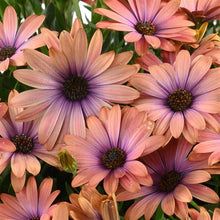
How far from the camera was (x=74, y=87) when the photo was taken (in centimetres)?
52

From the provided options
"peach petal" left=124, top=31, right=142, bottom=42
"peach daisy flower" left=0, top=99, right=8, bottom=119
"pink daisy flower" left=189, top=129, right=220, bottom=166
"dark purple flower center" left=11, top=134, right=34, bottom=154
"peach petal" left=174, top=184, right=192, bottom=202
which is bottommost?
"peach petal" left=174, top=184, right=192, bottom=202

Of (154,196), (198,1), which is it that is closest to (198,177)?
(154,196)

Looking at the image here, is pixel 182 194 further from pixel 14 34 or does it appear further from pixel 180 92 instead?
pixel 14 34

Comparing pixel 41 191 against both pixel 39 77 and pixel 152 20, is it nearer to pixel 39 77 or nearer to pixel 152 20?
pixel 39 77

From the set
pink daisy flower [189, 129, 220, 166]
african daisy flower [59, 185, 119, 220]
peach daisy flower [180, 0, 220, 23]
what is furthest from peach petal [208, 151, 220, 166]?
peach daisy flower [180, 0, 220, 23]

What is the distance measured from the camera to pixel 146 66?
0.55m

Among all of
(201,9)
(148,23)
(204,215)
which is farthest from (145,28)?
(204,215)

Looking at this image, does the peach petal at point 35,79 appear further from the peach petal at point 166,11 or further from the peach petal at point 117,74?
the peach petal at point 166,11

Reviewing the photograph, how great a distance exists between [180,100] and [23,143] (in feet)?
0.52

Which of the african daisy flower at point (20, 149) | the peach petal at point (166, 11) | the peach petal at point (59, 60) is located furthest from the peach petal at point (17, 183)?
the peach petal at point (166, 11)

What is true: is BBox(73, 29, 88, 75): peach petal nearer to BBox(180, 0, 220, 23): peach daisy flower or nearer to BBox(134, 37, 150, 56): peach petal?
BBox(134, 37, 150, 56): peach petal

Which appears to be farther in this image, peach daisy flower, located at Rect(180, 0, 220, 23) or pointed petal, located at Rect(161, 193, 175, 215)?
peach daisy flower, located at Rect(180, 0, 220, 23)

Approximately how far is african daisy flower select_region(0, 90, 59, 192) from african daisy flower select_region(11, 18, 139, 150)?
0.02 meters

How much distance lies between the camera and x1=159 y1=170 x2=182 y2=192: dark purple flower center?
50 centimetres
